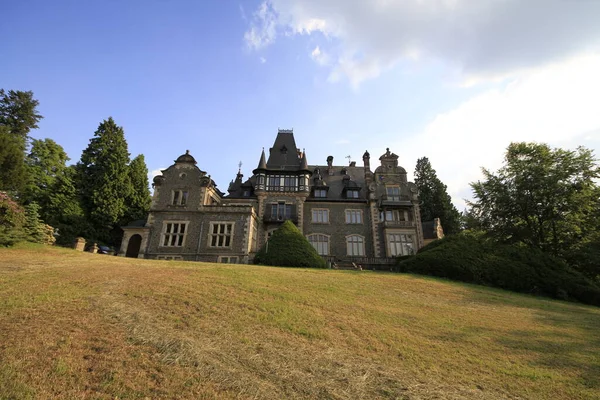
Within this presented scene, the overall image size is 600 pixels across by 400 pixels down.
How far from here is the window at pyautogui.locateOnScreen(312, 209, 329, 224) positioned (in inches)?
1436

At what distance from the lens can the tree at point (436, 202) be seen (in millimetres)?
52062

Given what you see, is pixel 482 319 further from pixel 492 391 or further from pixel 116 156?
pixel 116 156

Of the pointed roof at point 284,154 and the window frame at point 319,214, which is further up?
the pointed roof at point 284,154

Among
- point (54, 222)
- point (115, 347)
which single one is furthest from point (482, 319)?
point (54, 222)

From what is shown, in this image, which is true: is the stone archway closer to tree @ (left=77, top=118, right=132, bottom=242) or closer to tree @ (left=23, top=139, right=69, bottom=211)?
tree @ (left=77, top=118, right=132, bottom=242)

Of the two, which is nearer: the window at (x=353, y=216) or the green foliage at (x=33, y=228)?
the green foliage at (x=33, y=228)

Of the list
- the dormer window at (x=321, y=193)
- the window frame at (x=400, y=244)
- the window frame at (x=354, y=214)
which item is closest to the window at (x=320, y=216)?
the dormer window at (x=321, y=193)

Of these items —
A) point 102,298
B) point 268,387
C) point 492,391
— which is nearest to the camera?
point 268,387

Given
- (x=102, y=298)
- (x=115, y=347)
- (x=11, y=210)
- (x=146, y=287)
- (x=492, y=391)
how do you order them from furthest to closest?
(x=11, y=210)
(x=146, y=287)
(x=102, y=298)
(x=115, y=347)
(x=492, y=391)

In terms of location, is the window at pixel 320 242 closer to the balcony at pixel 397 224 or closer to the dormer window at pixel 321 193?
the dormer window at pixel 321 193

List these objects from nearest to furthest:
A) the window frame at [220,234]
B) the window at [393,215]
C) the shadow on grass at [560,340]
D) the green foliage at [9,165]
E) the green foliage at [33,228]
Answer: the shadow on grass at [560,340] < the green foliage at [33,228] < the green foliage at [9,165] < the window frame at [220,234] < the window at [393,215]

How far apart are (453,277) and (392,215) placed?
44.2 feet

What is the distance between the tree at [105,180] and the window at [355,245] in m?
28.2

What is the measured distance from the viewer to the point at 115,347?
7.48m
